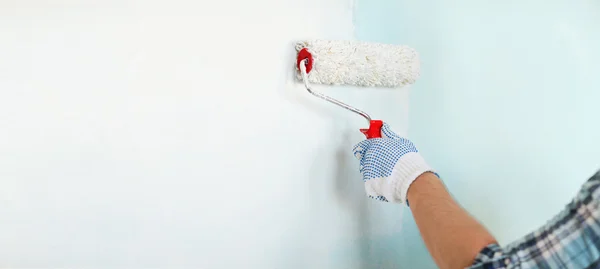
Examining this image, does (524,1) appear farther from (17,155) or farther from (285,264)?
(17,155)

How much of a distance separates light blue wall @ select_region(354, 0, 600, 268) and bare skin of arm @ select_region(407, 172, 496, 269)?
0.27 meters

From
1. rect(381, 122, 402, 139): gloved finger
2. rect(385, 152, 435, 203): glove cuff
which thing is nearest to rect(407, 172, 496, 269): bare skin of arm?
rect(385, 152, 435, 203): glove cuff

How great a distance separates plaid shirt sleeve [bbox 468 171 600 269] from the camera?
0.46 meters

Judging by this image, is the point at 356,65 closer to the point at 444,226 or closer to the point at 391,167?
the point at 391,167

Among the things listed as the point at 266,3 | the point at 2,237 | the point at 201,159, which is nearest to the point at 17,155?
the point at 2,237

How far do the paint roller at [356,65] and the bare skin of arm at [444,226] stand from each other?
191mm

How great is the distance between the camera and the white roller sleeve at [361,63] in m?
0.89

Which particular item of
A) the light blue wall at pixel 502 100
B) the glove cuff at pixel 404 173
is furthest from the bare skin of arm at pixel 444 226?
the light blue wall at pixel 502 100

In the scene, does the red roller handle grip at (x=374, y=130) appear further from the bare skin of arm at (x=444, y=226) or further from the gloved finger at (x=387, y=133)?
the bare skin of arm at (x=444, y=226)

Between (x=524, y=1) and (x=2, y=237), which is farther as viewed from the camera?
(x=524, y=1)

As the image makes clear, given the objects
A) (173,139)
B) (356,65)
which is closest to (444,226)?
(356,65)

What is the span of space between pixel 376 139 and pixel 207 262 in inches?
17.8

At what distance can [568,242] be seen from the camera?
476mm

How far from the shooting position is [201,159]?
84 centimetres
